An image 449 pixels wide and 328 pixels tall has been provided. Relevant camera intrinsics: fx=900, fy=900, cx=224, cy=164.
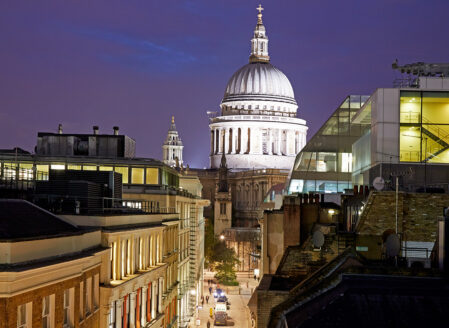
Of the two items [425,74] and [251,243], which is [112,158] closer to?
[425,74]

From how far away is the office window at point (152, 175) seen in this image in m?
56.9

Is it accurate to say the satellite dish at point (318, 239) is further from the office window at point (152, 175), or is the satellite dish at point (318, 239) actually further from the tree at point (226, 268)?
the tree at point (226, 268)

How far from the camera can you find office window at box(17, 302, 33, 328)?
2064 centimetres

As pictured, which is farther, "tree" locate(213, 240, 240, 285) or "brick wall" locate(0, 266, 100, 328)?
"tree" locate(213, 240, 240, 285)

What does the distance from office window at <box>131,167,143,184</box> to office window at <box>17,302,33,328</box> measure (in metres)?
35.4

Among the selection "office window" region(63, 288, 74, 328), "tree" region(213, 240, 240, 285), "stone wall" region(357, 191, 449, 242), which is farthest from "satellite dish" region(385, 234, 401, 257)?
"tree" region(213, 240, 240, 285)

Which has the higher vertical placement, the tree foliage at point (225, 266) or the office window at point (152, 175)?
the office window at point (152, 175)

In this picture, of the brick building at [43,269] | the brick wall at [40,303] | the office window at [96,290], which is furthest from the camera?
the office window at [96,290]

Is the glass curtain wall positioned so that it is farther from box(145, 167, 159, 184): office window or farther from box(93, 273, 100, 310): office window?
box(93, 273, 100, 310): office window

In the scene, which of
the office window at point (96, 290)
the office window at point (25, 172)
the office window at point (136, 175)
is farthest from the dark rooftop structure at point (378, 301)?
the office window at point (136, 175)

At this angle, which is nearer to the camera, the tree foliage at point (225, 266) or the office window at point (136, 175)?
the office window at point (136, 175)

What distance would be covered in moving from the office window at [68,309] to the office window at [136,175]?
105ft

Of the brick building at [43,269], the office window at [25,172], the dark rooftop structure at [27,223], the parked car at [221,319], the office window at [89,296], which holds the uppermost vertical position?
the office window at [25,172]

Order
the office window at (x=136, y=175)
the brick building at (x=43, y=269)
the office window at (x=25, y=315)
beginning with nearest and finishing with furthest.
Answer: the brick building at (x=43, y=269) < the office window at (x=25, y=315) < the office window at (x=136, y=175)
